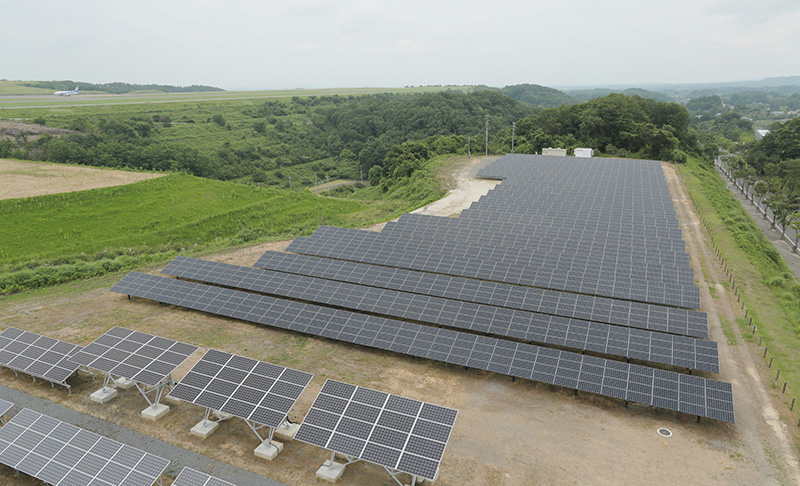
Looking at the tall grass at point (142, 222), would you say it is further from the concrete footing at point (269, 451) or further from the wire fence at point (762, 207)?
the wire fence at point (762, 207)

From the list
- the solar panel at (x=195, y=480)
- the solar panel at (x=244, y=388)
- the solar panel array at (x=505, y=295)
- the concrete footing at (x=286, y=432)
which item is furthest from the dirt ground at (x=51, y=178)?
the solar panel at (x=195, y=480)

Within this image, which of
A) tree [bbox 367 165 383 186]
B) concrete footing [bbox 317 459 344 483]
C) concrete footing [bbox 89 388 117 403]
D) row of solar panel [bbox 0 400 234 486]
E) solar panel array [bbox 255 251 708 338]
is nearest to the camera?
row of solar panel [bbox 0 400 234 486]

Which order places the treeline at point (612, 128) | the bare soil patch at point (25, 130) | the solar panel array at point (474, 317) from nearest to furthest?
the solar panel array at point (474, 317) < the treeline at point (612, 128) < the bare soil patch at point (25, 130)

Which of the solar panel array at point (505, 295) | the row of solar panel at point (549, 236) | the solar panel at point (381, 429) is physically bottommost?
the solar panel array at point (505, 295)

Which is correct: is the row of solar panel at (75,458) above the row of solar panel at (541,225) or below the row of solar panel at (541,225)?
below

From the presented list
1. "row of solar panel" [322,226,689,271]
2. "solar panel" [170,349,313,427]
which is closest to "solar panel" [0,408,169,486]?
"solar panel" [170,349,313,427]

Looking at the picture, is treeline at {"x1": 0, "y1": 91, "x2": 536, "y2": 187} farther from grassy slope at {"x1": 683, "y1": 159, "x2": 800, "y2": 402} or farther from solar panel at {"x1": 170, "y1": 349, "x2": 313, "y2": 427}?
solar panel at {"x1": 170, "y1": 349, "x2": 313, "y2": 427}

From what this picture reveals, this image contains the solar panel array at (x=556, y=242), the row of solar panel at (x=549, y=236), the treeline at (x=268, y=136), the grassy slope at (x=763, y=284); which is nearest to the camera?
the grassy slope at (x=763, y=284)

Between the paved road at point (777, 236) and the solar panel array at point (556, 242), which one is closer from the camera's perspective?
the solar panel array at point (556, 242)
